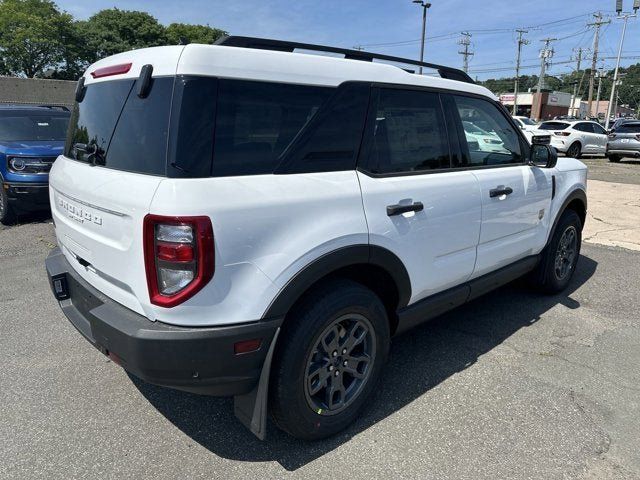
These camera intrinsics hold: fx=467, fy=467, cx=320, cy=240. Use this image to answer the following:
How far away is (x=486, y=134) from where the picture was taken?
3623mm

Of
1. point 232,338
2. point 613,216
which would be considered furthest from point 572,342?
point 613,216

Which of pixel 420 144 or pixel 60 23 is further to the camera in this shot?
pixel 60 23

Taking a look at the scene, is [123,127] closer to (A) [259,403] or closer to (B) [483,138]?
(A) [259,403]

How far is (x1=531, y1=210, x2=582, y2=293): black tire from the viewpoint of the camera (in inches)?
170

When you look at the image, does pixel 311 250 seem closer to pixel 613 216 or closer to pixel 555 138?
pixel 613 216

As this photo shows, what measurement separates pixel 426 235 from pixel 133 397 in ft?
6.77

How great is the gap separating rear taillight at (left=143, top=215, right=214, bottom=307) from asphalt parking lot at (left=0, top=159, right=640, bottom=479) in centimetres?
98

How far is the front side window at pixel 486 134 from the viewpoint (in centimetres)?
332

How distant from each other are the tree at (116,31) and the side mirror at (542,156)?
185 ft

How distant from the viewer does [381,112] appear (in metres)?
2.66

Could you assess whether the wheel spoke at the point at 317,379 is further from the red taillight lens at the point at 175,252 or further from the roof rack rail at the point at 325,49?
the roof rack rail at the point at 325,49

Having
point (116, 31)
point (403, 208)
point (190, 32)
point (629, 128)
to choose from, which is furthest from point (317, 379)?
point (190, 32)

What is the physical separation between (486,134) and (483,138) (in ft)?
0.30

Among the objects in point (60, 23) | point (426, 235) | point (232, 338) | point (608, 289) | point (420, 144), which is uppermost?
point (60, 23)
